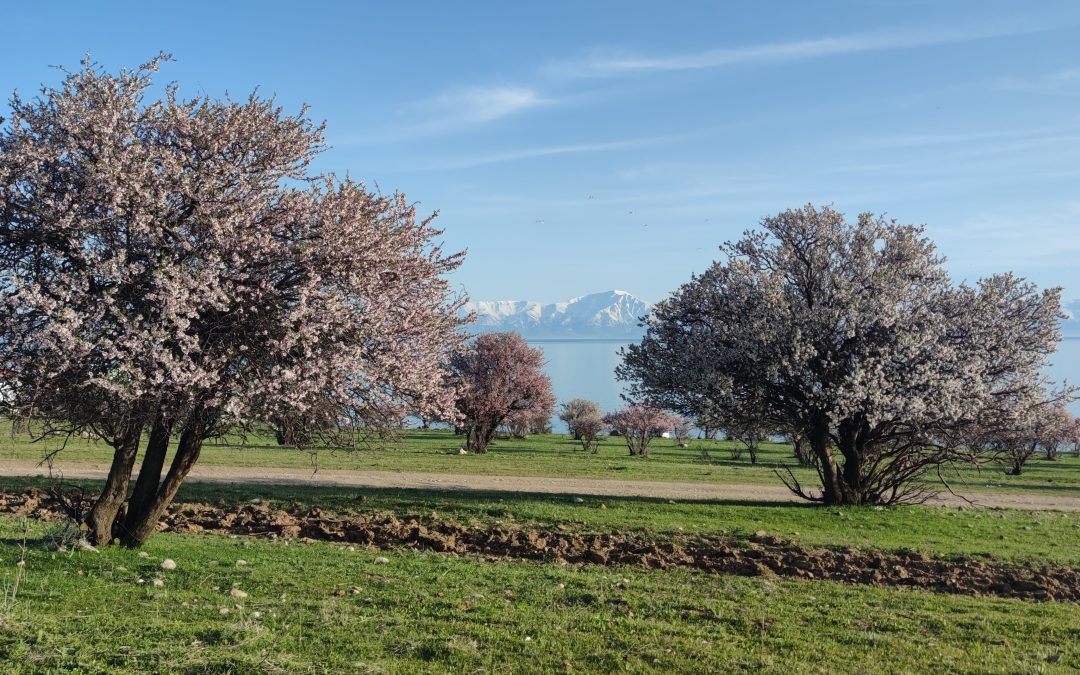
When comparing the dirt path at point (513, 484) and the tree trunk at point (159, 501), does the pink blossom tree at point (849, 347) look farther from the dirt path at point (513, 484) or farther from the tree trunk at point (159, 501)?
the tree trunk at point (159, 501)

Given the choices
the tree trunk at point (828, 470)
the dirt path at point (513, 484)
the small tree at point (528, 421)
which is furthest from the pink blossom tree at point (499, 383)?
the tree trunk at point (828, 470)

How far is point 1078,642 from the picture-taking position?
9.42 metres

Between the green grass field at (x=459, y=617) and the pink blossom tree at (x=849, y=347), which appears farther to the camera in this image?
the pink blossom tree at (x=849, y=347)

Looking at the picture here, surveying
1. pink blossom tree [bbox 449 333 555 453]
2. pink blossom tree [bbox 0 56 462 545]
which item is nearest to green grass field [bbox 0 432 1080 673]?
pink blossom tree [bbox 0 56 462 545]

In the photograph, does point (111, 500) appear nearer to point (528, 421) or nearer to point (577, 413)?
point (528, 421)

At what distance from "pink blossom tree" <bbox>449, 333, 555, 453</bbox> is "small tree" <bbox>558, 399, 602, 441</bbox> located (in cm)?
1551

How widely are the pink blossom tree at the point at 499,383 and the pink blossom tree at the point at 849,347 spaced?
953 inches

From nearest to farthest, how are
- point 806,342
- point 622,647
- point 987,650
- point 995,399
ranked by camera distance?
1. point 622,647
2. point 987,650
3. point 806,342
4. point 995,399

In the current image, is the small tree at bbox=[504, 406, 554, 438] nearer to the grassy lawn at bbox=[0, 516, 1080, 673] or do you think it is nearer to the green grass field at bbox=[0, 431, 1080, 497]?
the green grass field at bbox=[0, 431, 1080, 497]

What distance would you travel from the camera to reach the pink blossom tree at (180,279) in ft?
35.7

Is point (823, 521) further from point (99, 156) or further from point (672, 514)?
point (99, 156)

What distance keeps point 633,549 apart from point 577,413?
57822 millimetres

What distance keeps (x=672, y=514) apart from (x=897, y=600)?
395 inches

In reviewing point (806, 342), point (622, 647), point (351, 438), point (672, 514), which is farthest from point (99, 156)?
point (806, 342)
